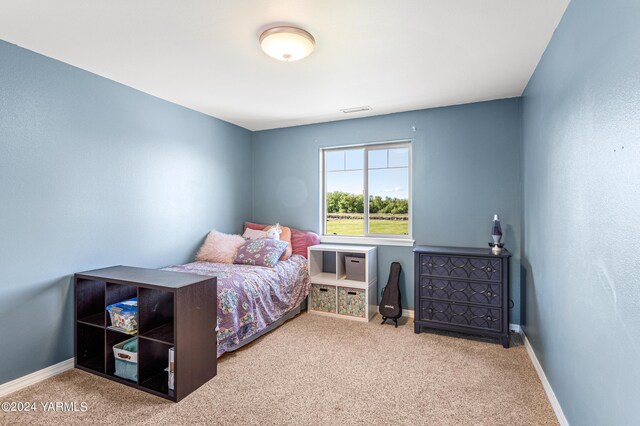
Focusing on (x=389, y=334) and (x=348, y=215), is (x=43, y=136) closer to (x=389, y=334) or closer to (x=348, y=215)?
(x=348, y=215)

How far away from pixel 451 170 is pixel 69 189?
3653 millimetres

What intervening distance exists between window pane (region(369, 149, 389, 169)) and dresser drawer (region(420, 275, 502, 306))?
59.6 inches

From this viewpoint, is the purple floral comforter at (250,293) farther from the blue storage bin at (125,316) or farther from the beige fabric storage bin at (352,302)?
the blue storage bin at (125,316)

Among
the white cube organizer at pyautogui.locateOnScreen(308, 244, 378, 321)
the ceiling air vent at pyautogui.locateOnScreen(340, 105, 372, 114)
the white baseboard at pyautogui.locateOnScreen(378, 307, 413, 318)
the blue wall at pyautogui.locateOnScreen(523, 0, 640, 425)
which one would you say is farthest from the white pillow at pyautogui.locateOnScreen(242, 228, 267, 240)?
the blue wall at pyautogui.locateOnScreen(523, 0, 640, 425)

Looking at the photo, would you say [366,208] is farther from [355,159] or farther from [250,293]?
[250,293]

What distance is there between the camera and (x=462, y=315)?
3146 millimetres

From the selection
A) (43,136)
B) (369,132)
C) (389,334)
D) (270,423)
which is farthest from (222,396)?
(369,132)

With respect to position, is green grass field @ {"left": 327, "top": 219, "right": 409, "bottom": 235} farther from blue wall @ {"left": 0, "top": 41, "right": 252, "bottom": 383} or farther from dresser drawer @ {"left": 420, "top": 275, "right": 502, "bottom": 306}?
blue wall @ {"left": 0, "top": 41, "right": 252, "bottom": 383}

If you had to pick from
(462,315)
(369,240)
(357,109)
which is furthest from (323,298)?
(357,109)

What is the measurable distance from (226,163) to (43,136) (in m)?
2.06

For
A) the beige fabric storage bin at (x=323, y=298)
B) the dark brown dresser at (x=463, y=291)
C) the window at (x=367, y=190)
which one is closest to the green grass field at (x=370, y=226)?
the window at (x=367, y=190)

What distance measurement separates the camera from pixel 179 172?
3.64 m

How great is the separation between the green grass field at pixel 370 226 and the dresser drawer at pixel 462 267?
753mm

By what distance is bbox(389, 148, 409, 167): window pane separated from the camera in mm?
3955
